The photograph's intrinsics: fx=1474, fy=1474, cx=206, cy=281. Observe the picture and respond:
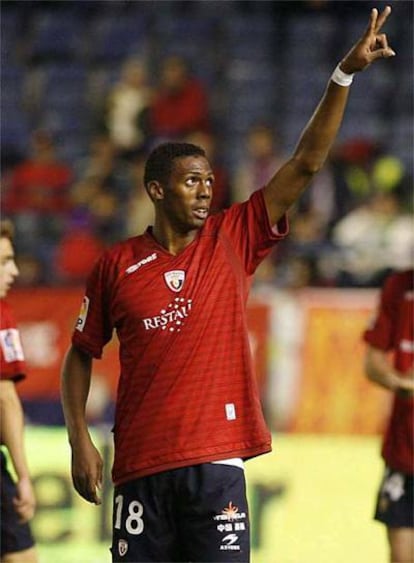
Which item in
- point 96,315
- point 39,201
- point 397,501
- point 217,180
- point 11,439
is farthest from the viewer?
point 39,201

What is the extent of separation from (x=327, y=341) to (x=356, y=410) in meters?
0.68

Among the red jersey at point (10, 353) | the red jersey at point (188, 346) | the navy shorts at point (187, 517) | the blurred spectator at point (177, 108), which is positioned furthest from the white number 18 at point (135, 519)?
the blurred spectator at point (177, 108)

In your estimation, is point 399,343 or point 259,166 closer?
point 399,343

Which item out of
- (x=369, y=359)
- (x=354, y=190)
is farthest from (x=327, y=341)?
(x=369, y=359)

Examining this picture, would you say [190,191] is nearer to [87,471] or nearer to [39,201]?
[87,471]

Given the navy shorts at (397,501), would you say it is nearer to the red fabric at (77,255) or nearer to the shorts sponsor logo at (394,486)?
the shorts sponsor logo at (394,486)

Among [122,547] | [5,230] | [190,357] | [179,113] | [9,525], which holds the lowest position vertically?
[9,525]

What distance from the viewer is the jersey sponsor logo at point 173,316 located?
17.6ft

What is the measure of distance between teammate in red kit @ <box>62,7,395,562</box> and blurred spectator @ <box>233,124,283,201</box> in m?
8.86

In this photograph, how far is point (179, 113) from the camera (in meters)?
15.6

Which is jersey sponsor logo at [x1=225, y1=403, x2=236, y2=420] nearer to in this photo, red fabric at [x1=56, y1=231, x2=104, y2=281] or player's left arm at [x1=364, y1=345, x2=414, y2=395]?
player's left arm at [x1=364, y1=345, x2=414, y2=395]

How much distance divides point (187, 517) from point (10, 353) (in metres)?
1.63

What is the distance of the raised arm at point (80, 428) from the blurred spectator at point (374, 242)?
7.93 meters

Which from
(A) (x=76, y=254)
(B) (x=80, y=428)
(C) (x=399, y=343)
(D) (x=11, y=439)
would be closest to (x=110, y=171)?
(A) (x=76, y=254)
